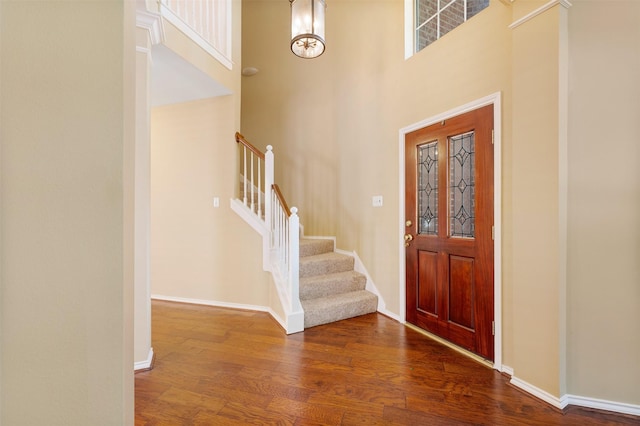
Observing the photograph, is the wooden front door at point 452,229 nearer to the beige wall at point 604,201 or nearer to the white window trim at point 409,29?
the beige wall at point 604,201

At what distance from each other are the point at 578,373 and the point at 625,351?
27 cm

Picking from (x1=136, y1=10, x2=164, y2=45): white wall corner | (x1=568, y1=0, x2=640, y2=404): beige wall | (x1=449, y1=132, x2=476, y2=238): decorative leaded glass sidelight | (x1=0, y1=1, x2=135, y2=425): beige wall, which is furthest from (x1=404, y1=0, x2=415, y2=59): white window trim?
(x1=0, y1=1, x2=135, y2=425): beige wall

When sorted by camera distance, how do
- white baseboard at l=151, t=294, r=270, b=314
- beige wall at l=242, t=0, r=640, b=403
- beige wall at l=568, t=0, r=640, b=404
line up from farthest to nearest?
white baseboard at l=151, t=294, r=270, b=314
beige wall at l=242, t=0, r=640, b=403
beige wall at l=568, t=0, r=640, b=404

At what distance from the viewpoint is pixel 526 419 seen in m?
1.57

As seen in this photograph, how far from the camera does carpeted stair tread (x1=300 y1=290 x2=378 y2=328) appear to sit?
2848 mm

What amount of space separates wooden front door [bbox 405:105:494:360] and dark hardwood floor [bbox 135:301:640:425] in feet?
0.88

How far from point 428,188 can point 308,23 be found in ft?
5.49

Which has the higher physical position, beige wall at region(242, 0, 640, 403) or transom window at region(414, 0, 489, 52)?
transom window at region(414, 0, 489, 52)

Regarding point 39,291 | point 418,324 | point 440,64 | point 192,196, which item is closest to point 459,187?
point 440,64

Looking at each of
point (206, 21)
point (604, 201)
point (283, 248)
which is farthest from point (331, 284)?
point (206, 21)

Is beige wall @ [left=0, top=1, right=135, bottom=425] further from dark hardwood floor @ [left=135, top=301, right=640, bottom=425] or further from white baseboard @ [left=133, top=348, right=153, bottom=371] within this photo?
white baseboard @ [left=133, top=348, right=153, bottom=371]

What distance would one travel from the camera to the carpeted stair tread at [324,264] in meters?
3.34

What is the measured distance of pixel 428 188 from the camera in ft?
8.71

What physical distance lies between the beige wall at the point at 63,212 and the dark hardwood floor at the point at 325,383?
106 centimetres
